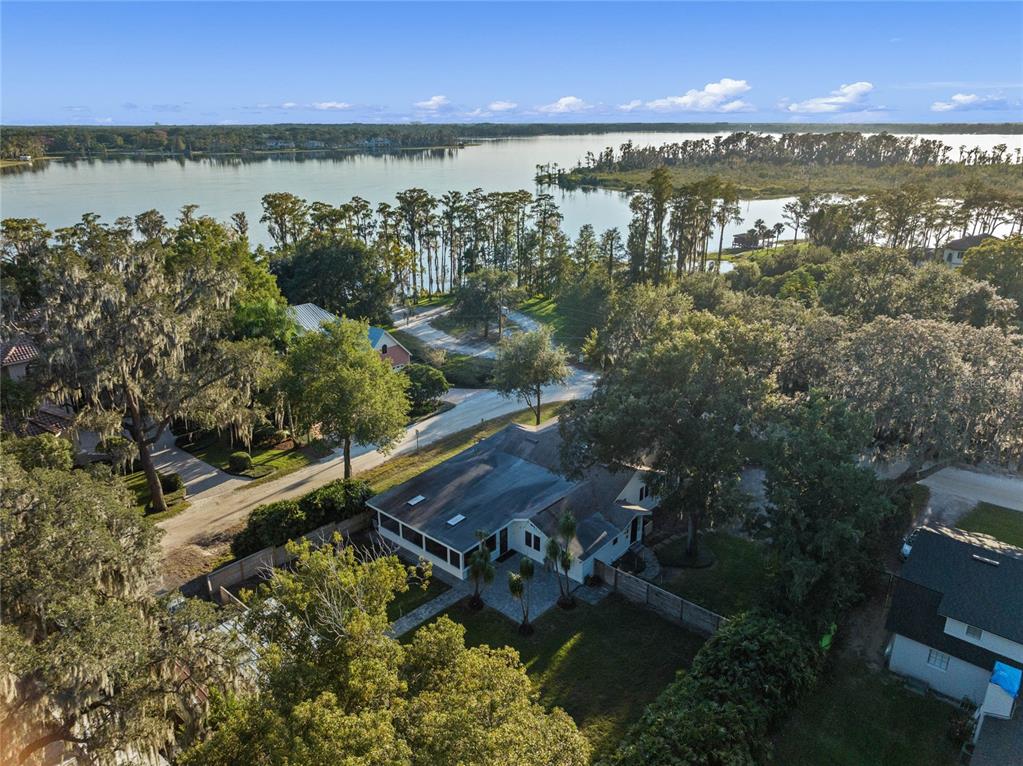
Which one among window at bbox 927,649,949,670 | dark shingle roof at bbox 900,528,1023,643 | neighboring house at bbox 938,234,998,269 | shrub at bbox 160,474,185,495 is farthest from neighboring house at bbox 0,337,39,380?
neighboring house at bbox 938,234,998,269

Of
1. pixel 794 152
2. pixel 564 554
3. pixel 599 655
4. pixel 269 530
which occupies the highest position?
pixel 794 152

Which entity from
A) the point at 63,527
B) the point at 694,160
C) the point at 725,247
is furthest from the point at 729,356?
the point at 694,160

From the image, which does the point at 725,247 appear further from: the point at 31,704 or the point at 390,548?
the point at 31,704

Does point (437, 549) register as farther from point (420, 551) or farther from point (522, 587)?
point (522, 587)

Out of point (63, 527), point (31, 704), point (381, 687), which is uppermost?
point (63, 527)

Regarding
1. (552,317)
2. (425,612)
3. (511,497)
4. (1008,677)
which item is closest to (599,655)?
(425,612)
